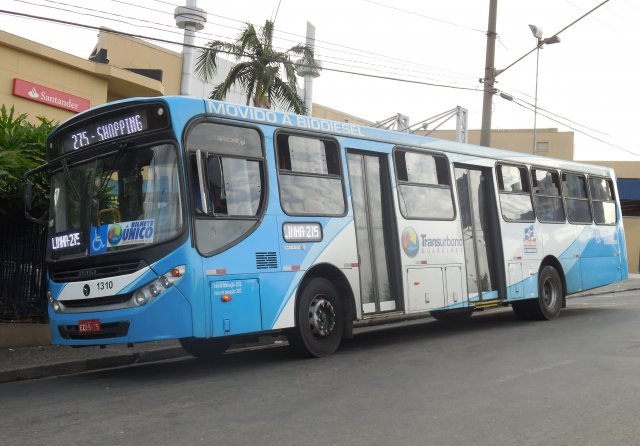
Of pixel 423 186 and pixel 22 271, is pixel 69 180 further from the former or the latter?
pixel 423 186

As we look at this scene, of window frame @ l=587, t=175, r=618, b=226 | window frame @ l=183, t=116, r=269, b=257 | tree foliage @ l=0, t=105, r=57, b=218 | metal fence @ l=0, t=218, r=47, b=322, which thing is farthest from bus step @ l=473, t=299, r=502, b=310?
tree foliage @ l=0, t=105, r=57, b=218

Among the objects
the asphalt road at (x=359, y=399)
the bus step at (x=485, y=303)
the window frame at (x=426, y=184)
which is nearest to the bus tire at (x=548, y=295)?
the bus step at (x=485, y=303)

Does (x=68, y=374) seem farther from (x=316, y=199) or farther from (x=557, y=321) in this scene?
(x=557, y=321)

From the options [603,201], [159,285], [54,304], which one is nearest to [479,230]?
[603,201]

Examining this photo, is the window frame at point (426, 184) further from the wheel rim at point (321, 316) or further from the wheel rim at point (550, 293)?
the wheel rim at point (550, 293)

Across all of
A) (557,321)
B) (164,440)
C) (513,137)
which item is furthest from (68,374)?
(513,137)

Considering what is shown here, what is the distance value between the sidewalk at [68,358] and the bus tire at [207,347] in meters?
0.61

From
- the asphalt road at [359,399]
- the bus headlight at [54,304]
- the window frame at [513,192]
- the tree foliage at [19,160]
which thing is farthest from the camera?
the window frame at [513,192]

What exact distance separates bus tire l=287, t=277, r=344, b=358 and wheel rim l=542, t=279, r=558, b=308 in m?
5.90

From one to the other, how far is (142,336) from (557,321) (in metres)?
8.81

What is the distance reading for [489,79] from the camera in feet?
62.7

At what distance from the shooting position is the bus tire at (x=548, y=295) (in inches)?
516

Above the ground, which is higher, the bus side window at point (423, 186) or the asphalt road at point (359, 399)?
the bus side window at point (423, 186)

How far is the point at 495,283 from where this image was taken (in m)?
12.0
